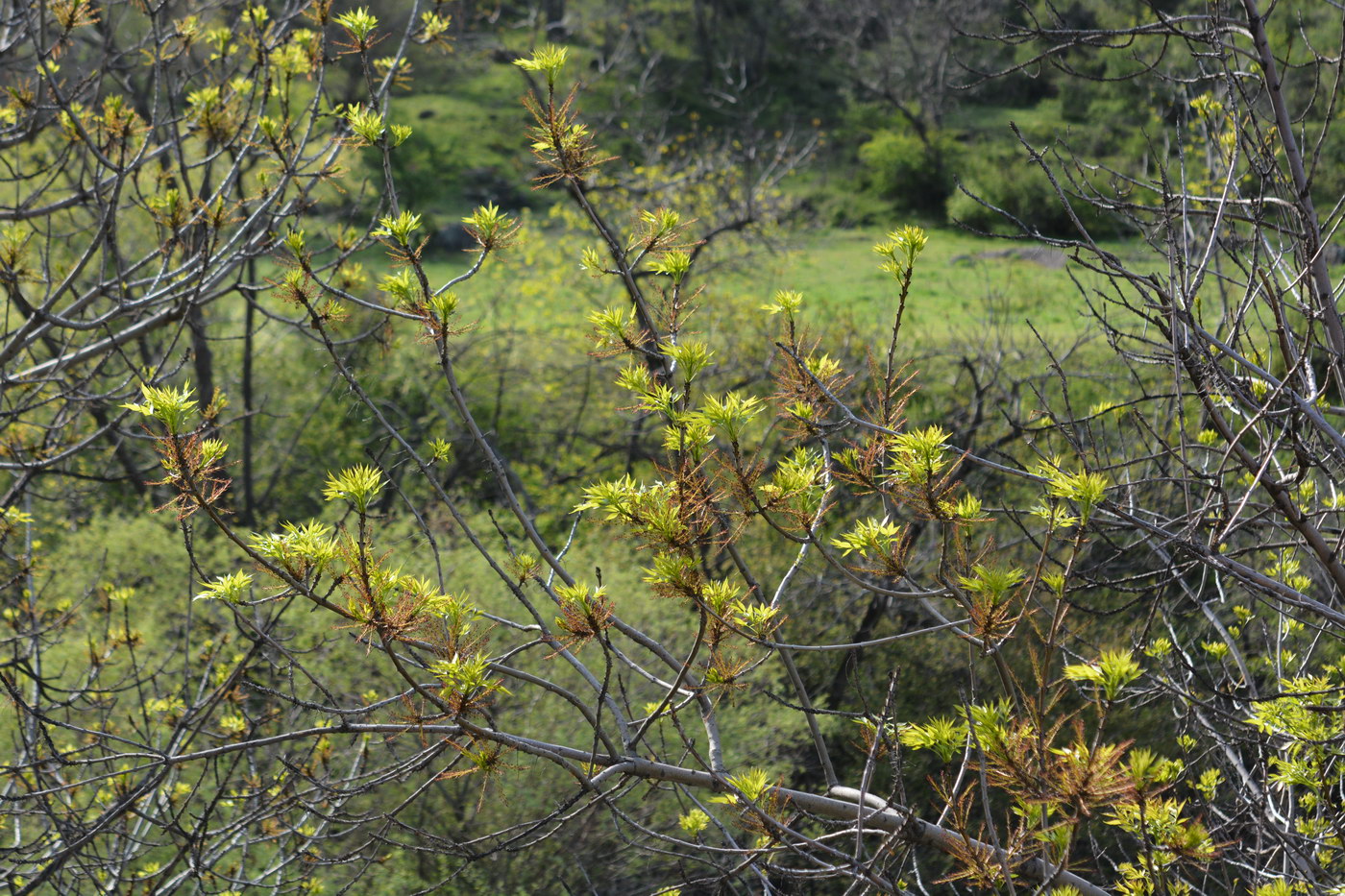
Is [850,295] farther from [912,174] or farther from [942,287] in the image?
[912,174]

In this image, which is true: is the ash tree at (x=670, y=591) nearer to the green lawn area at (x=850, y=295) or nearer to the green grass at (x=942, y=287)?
the green grass at (x=942, y=287)

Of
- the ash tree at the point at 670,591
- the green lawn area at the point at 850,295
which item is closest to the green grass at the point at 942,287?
the green lawn area at the point at 850,295

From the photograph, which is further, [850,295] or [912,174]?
[912,174]

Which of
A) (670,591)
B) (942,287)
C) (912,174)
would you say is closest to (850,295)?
(942,287)

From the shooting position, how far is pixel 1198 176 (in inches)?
417

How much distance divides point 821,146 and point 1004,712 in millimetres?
26121

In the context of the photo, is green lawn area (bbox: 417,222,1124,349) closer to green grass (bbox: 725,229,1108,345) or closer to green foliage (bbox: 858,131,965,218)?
green grass (bbox: 725,229,1108,345)

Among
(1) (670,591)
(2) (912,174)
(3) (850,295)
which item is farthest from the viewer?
(2) (912,174)

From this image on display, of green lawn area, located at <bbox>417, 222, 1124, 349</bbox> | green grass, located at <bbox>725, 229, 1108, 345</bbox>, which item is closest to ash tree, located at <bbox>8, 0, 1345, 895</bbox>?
green grass, located at <bbox>725, 229, 1108, 345</bbox>

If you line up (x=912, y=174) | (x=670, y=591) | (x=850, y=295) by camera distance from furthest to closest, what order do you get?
1. (x=912, y=174)
2. (x=850, y=295)
3. (x=670, y=591)

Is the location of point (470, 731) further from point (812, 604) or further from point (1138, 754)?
point (812, 604)

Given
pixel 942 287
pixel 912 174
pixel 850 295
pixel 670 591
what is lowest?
pixel 912 174

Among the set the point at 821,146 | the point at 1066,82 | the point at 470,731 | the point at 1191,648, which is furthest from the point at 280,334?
the point at 821,146

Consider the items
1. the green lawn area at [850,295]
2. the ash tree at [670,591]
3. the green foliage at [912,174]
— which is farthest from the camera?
the green foliage at [912,174]
